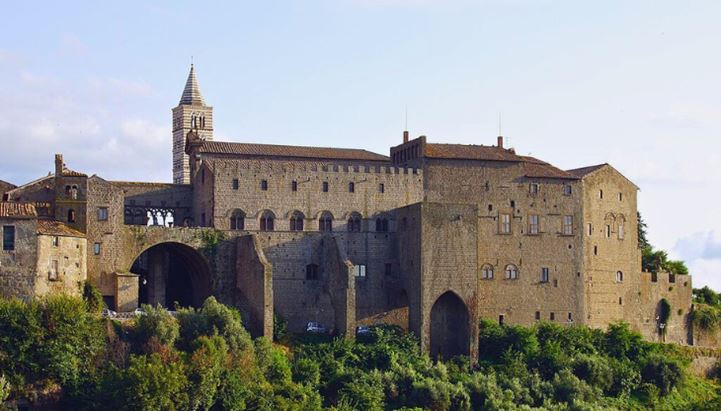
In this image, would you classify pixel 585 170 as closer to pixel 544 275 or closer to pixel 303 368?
pixel 544 275

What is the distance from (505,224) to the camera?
255ft

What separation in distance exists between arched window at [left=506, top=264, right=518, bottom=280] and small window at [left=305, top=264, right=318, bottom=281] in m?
10.6

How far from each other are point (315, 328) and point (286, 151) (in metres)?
10.1

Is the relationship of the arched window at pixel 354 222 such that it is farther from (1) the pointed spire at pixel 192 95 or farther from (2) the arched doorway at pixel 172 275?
(1) the pointed spire at pixel 192 95

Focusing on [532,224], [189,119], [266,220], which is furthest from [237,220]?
[189,119]

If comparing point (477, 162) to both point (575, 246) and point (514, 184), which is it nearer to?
point (514, 184)

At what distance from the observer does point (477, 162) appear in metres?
77.6

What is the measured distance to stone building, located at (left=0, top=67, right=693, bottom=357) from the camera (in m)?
70.3

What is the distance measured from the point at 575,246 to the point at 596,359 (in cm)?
735

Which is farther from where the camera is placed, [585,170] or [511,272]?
[585,170]

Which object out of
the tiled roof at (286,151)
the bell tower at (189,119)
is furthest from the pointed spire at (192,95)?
the tiled roof at (286,151)

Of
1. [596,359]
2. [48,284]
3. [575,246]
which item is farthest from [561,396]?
[48,284]

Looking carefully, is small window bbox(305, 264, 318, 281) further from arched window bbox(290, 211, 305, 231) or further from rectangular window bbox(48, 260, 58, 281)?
rectangular window bbox(48, 260, 58, 281)

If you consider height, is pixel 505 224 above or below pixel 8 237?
above
